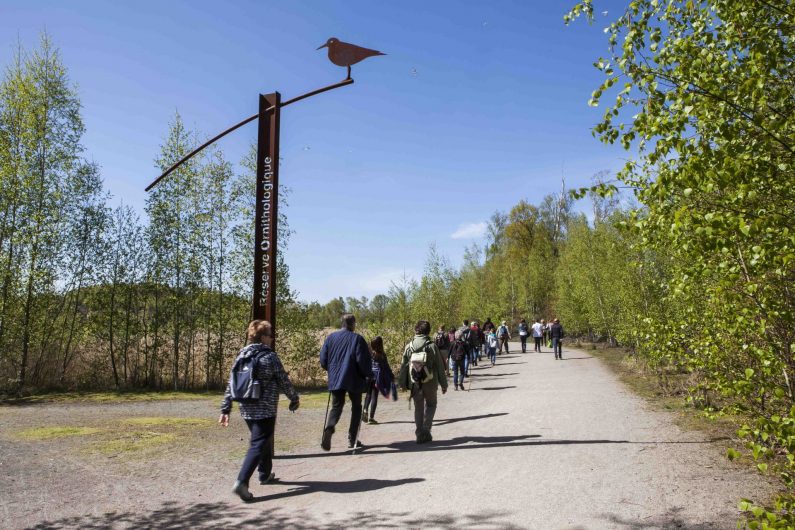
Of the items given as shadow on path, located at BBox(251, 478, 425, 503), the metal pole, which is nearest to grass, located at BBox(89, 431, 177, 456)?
the metal pole

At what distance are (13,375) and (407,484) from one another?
17484 mm

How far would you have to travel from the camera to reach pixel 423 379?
28.7ft

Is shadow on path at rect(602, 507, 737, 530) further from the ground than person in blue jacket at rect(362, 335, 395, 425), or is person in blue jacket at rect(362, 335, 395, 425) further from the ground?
person in blue jacket at rect(362, 335, 395, 425)

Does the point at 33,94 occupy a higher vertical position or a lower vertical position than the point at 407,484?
higher

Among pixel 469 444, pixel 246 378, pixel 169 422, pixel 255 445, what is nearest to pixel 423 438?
pixel 469 444

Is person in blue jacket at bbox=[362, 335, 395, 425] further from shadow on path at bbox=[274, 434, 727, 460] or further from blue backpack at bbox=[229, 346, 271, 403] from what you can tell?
blue backpack at bbox=[229, 346, 271, 403]

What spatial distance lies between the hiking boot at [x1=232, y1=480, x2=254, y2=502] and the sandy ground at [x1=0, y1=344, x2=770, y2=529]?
0.08 m

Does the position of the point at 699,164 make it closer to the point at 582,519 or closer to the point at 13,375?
the point at 582,519

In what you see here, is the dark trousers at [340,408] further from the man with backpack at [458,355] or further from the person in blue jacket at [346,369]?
the man with backpack at [458,355]

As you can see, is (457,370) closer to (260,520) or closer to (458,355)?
(458,355)

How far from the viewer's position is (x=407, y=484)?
239 inches

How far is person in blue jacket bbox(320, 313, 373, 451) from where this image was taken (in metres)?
7.83

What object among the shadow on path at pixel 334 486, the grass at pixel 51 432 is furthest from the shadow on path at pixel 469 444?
the grass at pixel 51 432

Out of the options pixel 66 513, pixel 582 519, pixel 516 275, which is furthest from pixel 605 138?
pixel 516 275
